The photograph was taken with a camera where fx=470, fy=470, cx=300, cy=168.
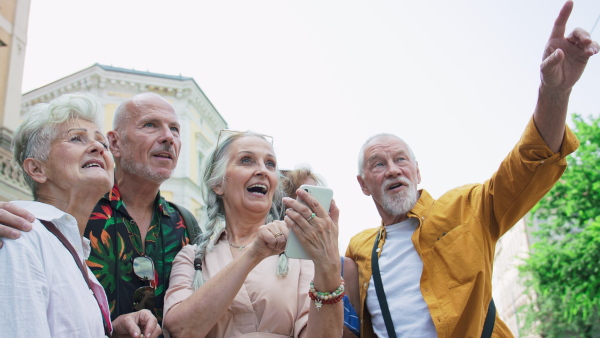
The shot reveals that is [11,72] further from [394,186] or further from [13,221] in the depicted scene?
[13,221]

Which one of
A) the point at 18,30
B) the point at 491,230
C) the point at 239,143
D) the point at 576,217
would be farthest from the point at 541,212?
the point at 18,30

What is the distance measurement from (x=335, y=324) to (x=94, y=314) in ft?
3.57

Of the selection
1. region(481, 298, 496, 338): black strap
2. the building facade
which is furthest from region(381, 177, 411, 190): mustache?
the building facade

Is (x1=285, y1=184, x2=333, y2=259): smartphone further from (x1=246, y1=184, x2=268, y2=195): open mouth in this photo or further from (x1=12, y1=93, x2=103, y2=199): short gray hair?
(x1=12, y1=93, x2=103, y2=199): short gray hair

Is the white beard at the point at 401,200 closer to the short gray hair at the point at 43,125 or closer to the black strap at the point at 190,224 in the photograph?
the black strap at the point at 190,224

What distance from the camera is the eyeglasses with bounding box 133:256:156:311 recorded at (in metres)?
2.77

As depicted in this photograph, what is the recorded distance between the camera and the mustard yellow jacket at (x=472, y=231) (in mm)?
2926

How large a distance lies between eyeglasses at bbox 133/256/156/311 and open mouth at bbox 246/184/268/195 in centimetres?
76

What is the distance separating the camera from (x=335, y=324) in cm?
228

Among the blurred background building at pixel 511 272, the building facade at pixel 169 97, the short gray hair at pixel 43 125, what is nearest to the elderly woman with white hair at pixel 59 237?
the short gray hair at pixel 43 125

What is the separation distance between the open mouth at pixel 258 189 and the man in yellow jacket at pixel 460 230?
1.05m

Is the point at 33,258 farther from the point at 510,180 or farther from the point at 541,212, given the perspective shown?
the point at 541,212

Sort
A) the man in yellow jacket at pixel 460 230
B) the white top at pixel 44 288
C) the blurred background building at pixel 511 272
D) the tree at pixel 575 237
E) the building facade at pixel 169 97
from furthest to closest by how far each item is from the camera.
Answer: the blurred background building at pixel 511 272 → the building facade at pixel 169 97 → the tree at pixel 575 237 → the man in yellow jacket at pixel 460 230 → the white top at pixel 44 288

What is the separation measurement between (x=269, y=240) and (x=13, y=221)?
108 cm
